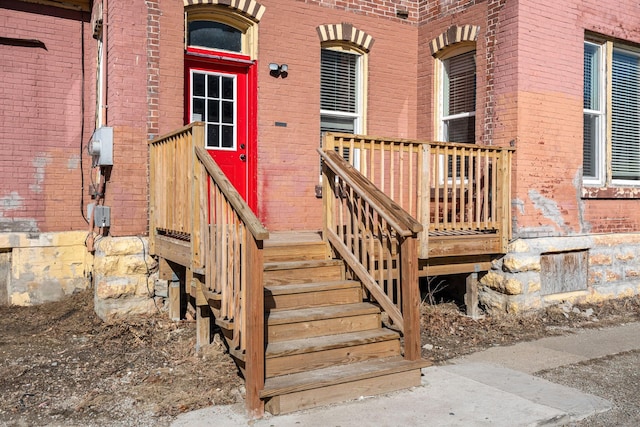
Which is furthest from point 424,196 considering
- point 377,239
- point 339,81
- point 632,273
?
point 632,273

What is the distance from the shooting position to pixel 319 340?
5242 mm

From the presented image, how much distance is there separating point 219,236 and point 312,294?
118 centimetres

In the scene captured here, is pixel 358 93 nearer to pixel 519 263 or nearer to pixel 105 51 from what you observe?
pixel 519 263

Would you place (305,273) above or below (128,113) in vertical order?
below

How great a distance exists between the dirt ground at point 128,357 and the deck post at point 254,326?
41 cm

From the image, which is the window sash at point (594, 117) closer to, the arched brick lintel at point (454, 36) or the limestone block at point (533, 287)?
the arched brick lintel at point (454, 36)

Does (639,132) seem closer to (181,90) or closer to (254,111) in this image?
(254,111)

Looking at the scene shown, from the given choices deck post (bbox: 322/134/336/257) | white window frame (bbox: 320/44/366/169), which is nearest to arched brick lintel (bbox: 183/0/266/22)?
white window frame (bbox: 320/44/366/169)

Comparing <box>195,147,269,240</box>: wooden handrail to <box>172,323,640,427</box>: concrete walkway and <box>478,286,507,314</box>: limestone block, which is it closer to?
<box>172,323,640,427</box>: concrete walkway

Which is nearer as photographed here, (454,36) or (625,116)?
(454,36)

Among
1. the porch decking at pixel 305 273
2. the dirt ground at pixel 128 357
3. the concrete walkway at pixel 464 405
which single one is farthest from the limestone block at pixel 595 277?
the concrete walkway at pixel 464 405

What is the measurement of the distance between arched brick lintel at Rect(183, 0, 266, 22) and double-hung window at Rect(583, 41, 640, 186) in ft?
16.0

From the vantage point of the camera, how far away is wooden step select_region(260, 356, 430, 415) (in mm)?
4578

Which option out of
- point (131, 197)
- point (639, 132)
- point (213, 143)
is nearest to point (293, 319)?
point (131, 197)
